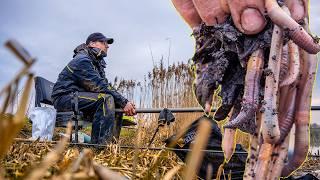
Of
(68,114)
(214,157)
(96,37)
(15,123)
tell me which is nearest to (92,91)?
(68,114)

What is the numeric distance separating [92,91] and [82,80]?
145mm

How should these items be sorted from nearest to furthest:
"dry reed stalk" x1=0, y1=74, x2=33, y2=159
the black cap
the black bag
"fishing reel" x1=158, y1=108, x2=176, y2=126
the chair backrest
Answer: "dry reed stalk" x1=0, y1=74, x2=33, y2=159 → the black bag → "fishing reel" x1=158, y1=108, x2=176, y2=126 → the black cap → the chair backrest

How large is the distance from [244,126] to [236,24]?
39 centimetres

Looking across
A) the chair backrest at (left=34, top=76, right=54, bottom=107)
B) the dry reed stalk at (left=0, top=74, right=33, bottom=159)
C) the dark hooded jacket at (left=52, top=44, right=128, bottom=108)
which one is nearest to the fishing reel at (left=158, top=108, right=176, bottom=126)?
the dark hooded jacket at (left=52, top=44, right=128, bottom=108)

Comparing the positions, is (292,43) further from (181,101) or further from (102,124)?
(181,101)

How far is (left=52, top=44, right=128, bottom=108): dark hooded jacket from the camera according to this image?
4.35m

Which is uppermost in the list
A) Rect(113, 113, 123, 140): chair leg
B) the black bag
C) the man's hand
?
the man's hand

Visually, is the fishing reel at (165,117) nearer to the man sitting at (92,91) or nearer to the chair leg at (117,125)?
the man sitting at (92,91)

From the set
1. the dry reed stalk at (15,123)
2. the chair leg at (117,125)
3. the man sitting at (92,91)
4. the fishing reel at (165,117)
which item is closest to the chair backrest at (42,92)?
the man sitting at (92,91)

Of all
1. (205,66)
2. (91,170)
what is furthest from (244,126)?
(91,170)

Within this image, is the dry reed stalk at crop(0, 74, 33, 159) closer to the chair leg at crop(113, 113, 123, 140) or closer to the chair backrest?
the chair leg at crop(113, 113, 123, 140)

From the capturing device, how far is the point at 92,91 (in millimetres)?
4395

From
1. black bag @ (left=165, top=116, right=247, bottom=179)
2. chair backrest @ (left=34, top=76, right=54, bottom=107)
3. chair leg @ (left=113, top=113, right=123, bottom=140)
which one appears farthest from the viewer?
chair backrest @ (left=34, top=76, right=54, bottom=107)

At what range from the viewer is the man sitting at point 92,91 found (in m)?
4.11
